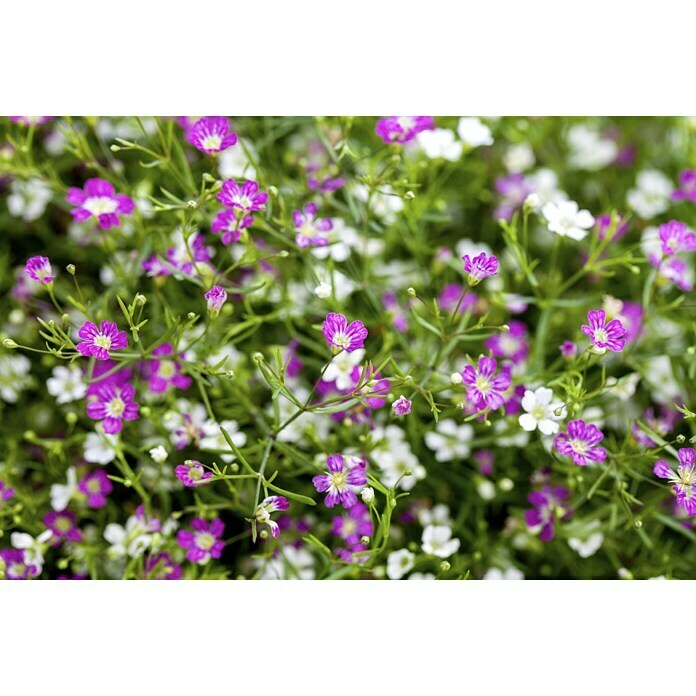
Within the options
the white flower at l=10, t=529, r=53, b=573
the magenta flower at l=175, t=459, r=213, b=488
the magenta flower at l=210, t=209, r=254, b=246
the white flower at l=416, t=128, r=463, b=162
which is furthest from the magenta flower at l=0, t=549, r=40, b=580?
the white flower at l=416, t=128, r=463, b=162

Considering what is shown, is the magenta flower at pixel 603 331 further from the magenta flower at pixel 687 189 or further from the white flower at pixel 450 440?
the magenta flower at pixel 687 189

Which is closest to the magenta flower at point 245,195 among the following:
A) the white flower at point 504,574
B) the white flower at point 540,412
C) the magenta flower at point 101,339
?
the magenta flower at point 101,339

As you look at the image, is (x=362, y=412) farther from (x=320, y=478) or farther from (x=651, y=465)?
(x=651, y=465)

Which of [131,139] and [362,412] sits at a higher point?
[131,139]

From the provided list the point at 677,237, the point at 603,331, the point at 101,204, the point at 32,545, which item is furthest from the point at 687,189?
the point at 32,545

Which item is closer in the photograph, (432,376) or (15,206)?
(432,376)

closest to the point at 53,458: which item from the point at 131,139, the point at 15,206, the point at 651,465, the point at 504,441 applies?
the point at 15,206

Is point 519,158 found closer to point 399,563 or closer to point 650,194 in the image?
point 650,194
